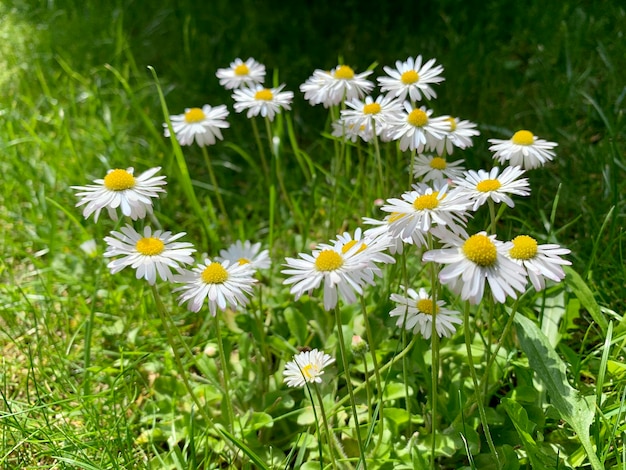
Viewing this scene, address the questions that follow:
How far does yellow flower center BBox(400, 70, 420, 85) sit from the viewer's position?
1860 mm

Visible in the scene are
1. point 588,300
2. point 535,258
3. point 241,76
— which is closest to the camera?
point 535,258

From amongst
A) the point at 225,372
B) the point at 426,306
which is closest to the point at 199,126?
the point at 225,372

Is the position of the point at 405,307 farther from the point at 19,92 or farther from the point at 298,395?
the point at 19,92

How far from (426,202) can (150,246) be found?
0.60 metres

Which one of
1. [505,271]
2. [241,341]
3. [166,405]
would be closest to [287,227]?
[241,341]

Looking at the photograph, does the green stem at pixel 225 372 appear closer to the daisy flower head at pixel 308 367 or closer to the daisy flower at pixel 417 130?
the daisy flower head at pixel 308 367

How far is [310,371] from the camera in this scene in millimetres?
1389

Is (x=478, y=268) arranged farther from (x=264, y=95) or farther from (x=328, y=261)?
(x=264, y=95)

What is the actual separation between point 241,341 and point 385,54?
6.72 ft

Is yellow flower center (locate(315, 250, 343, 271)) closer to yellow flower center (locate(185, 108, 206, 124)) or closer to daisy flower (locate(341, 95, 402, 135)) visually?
daisy flower (locate(341, 95, 402, 135))

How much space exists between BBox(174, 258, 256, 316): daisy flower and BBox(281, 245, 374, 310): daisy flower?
8.4 inches

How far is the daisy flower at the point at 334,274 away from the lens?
4.04 ft

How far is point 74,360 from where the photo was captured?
1.95 meters

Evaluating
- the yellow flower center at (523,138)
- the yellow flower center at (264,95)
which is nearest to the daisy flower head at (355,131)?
the yellow flower center at (264,95)
